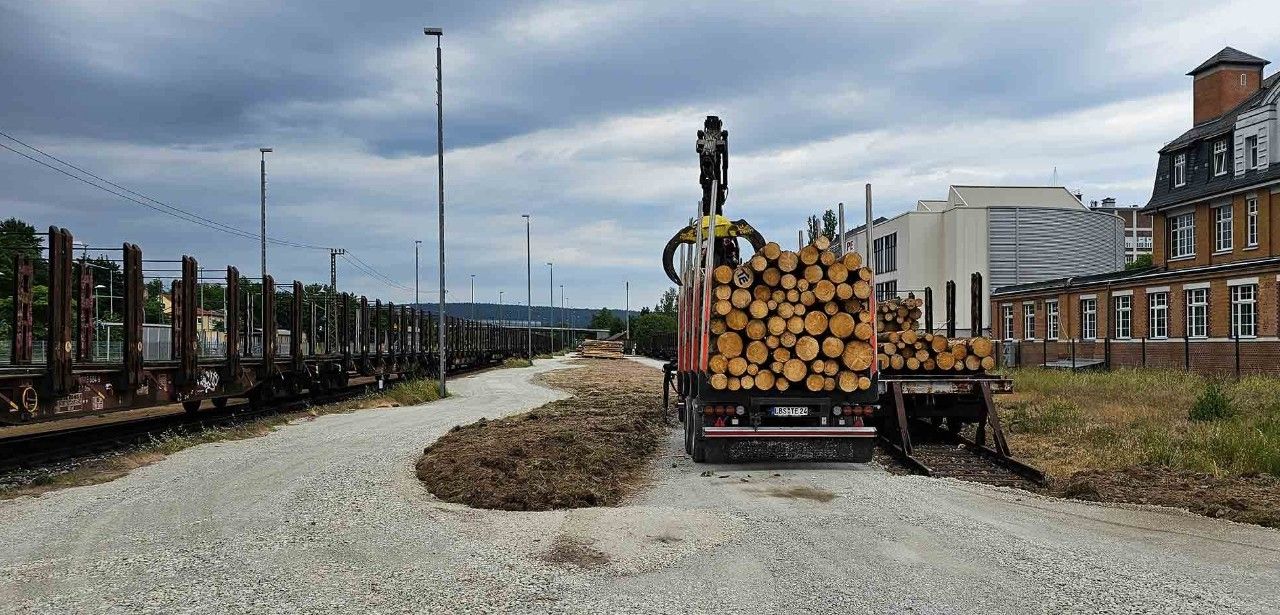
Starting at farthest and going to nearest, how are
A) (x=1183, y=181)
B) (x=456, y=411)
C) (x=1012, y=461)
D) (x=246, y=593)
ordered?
1. (x=1183, y=181)
2. (x=456, y=411)
3. (x=1012, y=461)
4. (x=246, y=593)

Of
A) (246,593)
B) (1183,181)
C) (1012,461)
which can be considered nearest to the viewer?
(246,593)

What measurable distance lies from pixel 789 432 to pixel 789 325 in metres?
1.20

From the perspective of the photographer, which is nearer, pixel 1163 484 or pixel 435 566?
pixel 435 566

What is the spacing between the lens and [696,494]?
30.8ft

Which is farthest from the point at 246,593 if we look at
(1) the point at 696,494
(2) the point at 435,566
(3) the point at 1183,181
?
(3) the point at 1183,181

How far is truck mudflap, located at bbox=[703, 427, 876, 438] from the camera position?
35.3 ft

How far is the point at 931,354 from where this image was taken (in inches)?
528

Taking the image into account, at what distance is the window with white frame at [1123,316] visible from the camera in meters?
36.7

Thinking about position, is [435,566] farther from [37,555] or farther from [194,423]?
[194,423]

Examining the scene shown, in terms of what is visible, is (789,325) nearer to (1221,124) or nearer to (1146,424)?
(1146,424)

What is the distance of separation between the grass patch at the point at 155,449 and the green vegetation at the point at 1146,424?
10.6 m

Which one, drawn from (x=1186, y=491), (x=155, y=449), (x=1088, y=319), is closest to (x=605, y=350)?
(x=1088, y=319)

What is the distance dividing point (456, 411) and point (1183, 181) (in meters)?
30.8

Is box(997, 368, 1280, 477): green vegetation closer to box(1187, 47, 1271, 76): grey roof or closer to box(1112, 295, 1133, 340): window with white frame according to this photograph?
box(1112, 295, 1133, 340): window with white frame
